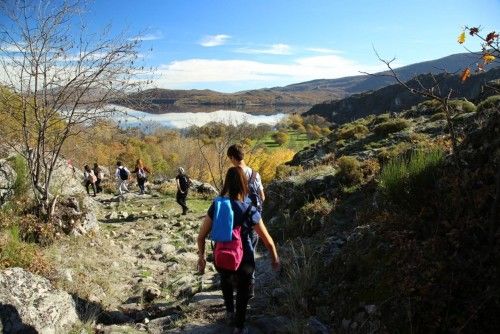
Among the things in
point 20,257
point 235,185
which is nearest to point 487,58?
point 235,185

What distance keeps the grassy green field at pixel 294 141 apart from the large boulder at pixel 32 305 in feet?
225

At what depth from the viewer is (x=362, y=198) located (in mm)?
8406

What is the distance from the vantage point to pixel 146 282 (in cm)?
712

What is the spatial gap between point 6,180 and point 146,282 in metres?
4.30

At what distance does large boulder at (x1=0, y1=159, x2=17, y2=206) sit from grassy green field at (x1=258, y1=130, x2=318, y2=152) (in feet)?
213

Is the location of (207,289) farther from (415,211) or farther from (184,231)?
(184,231)

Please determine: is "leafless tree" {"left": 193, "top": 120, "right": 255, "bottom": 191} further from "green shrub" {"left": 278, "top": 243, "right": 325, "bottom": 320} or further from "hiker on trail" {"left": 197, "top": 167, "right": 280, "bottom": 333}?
"hiker on trail" {"left": 197, "top": 167, "right": 280, "bottom": 333}

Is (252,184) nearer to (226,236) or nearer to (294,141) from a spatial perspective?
(226,236)

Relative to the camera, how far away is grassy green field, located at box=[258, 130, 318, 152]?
250 ft

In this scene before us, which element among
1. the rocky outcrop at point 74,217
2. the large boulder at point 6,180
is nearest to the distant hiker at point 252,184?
the rocky outcrop at point 74,217

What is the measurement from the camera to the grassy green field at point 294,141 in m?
76.2

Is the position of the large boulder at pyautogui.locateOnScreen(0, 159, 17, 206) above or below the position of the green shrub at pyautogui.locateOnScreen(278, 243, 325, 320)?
above

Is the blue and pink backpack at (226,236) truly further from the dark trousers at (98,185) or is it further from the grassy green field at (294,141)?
the grassy green field at (294,141)

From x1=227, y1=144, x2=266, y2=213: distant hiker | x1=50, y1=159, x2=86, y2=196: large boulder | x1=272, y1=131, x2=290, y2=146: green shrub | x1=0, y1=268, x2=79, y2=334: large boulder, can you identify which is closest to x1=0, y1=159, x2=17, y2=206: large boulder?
x1=50, y1=159, x2=86, y2=196: large boulder
